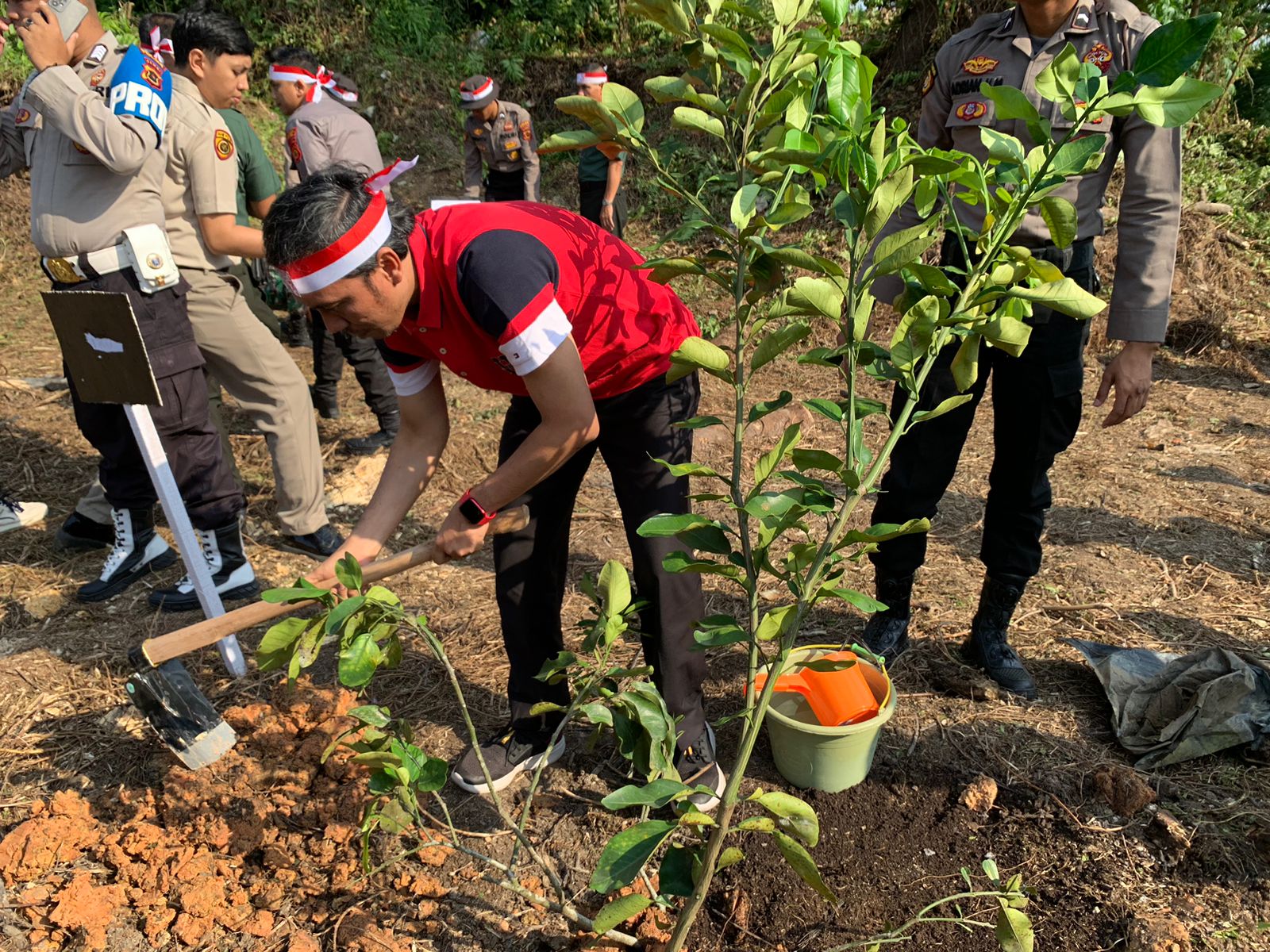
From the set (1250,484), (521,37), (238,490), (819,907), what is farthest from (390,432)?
(521,37)

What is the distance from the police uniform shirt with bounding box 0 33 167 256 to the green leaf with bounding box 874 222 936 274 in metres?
2.56

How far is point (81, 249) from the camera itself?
281cm

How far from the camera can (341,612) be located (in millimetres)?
1257

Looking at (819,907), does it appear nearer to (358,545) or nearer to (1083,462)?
(358,545)

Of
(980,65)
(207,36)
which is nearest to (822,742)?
Answer: (980,65)

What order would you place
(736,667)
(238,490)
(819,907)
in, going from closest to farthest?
(819,907)
(736,667)
(238,490)

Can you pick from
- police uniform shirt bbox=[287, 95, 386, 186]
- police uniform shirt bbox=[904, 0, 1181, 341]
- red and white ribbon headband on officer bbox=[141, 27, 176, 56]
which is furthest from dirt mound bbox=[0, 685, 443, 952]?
police uniform shirt bbox=[287, 95, 386, 186]

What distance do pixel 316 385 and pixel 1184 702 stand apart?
432 centimetres

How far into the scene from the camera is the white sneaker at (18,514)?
144 inches

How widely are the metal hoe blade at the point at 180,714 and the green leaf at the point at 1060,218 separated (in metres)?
2.22

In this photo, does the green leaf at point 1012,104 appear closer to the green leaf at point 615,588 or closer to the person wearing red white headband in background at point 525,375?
the person wearing red white headband in background at point 525,375

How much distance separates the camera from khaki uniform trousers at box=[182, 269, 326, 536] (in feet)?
10.5

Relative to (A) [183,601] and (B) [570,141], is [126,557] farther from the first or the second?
(B) [570,141]

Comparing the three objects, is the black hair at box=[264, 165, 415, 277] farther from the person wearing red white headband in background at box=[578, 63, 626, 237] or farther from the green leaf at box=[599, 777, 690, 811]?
the person wearing red white headband in background at box=[578, 63, 626, 237]
